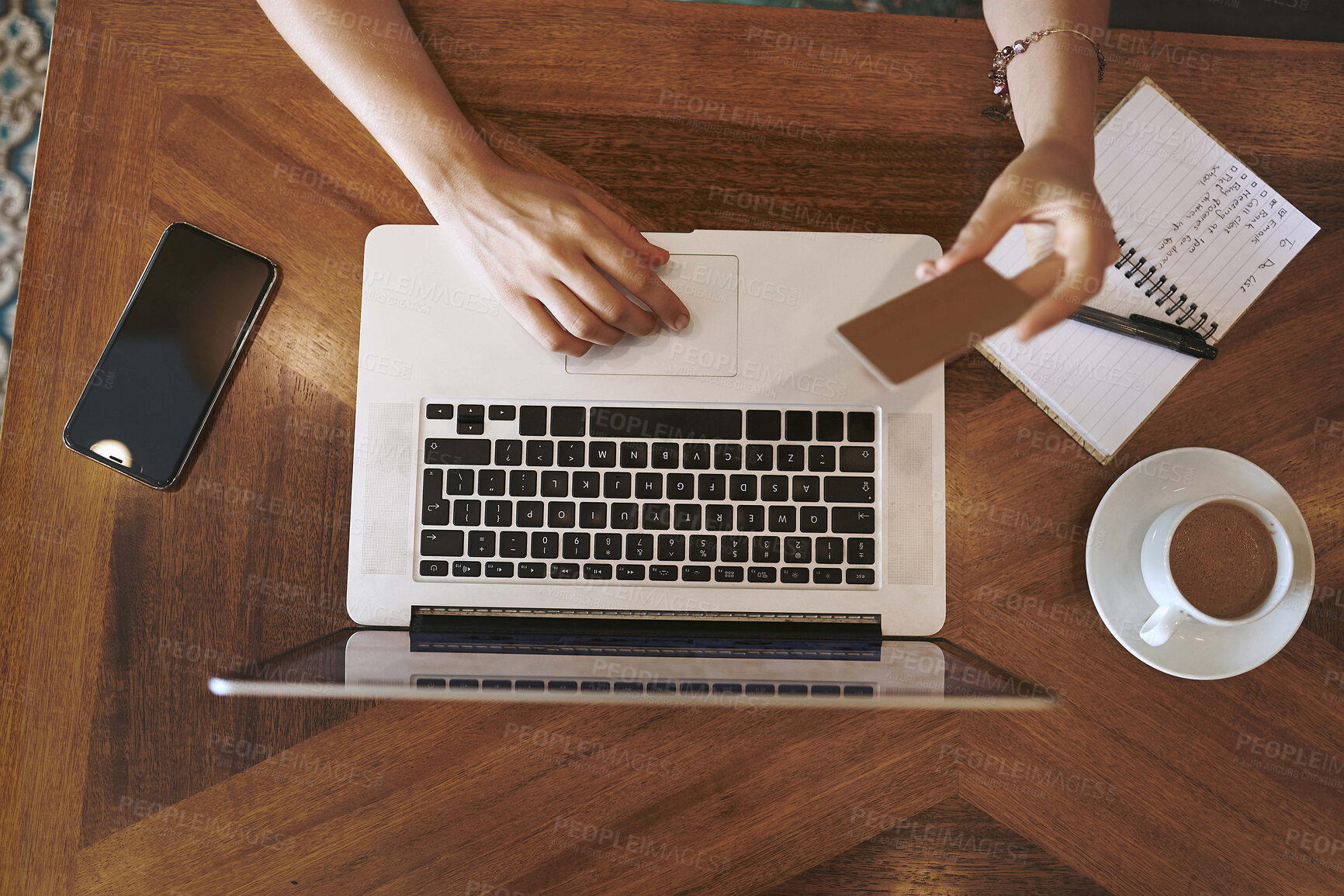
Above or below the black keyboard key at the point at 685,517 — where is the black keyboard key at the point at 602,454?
above

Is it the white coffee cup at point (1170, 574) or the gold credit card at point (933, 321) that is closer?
the gold credit card at point (933, 321)

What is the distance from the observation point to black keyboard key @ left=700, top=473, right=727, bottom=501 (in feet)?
2.28

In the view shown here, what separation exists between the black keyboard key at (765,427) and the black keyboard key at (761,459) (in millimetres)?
10

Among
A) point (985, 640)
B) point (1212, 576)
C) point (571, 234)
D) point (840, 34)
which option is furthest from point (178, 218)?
point (1212, 576)

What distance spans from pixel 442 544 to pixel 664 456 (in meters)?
0.23

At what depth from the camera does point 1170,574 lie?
625 millimetres

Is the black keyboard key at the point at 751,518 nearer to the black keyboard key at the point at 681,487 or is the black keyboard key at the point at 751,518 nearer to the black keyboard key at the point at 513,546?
the black keyboard key at the point at 681,487

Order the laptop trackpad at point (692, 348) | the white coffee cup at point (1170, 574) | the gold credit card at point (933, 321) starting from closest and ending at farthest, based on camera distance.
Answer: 1. the gold credit card at point (933, 321)
2. the white coffee cup at point (1170, 574)
3. the laptop trackpad at point (692, 348)

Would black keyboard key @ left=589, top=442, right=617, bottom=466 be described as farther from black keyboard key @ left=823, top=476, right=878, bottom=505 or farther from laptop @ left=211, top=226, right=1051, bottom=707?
black keyboard key @ left=823, top=476, right=878, bottom=505

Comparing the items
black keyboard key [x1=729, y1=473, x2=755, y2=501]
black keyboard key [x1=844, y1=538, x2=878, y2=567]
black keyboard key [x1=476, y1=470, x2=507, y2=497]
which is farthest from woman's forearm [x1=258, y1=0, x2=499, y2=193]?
black keyboard key [x1=844, y1=538, x2=878, y2=567]

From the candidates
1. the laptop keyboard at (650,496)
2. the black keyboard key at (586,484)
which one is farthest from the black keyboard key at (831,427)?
the black keyboard key at (586,484)

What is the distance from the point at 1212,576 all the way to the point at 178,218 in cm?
105

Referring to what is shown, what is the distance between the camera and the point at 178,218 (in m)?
0.76

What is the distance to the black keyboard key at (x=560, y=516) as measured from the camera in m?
0.69
